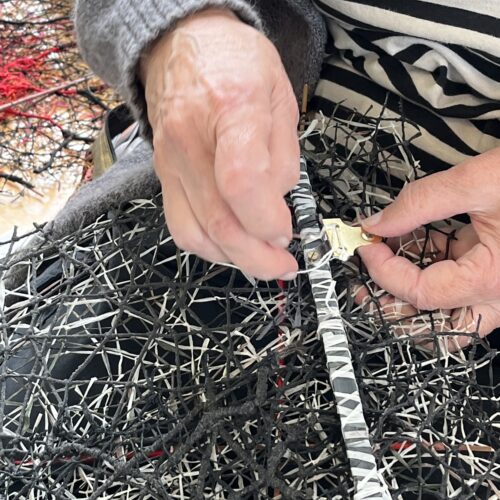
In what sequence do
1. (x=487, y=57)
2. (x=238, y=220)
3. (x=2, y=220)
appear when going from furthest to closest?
(x=2, y=220) → (x=487, y=57) → (x=238, y=220)

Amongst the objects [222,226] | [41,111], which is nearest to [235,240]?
[222,226]

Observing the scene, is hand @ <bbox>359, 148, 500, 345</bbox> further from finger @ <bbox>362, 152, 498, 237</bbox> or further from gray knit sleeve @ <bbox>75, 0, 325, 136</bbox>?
gray knit sleeve @ <bbox>75, 0, 325, 136</bbox>

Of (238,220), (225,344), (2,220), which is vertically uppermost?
(238,220)

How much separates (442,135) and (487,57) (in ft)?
0.23

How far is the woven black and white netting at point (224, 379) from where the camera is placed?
1.42 feet

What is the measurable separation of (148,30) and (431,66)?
223 millimetres

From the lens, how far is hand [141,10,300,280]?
0.38 metres

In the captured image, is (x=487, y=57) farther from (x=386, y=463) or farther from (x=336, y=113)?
(x=386, y=463)

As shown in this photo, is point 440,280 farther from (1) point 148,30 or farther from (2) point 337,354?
(1) point 148,30

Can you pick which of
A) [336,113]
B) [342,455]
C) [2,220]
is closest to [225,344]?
[342,455]

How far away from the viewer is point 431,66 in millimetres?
539

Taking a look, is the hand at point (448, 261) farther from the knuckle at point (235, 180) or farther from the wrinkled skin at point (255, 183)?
the knuckle at point (235, 180)

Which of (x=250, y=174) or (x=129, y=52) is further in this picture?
(x=129, y=52)

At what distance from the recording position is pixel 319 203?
0.55 meters
